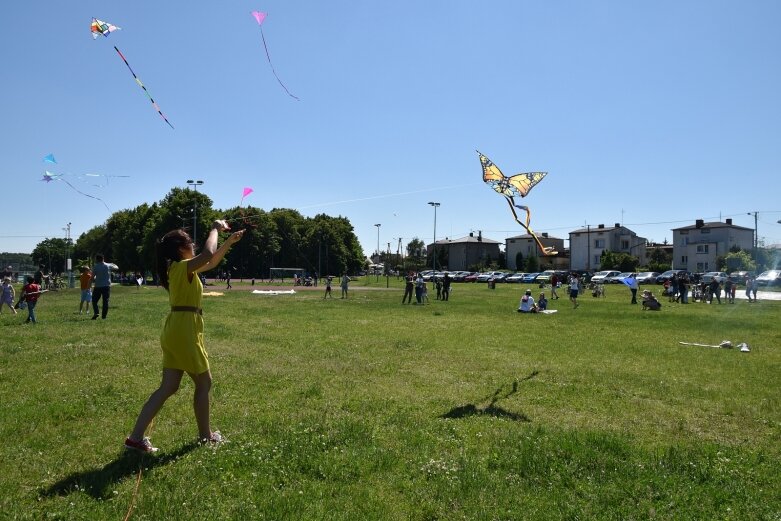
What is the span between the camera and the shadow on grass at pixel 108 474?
399cm

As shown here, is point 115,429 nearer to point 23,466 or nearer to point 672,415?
point 23,466

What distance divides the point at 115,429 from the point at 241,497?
2.28 meters

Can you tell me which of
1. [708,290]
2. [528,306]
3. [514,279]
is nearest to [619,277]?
[514,279]

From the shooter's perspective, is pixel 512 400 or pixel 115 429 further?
pixel 512 400

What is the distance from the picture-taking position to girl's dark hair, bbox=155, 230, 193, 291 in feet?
16.2

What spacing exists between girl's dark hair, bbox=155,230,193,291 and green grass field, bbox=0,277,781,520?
1.70m

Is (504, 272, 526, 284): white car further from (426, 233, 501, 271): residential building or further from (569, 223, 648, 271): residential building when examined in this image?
(426, 233, 501, 271): residential building

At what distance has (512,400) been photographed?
7.33 meters

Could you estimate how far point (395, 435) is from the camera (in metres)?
5.51

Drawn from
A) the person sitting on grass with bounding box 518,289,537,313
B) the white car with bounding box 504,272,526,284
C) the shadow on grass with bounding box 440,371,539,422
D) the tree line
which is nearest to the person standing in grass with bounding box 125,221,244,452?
the shadow on grass with bounding box 440,371,539,422

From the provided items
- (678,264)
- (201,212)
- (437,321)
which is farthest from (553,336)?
(678,264)

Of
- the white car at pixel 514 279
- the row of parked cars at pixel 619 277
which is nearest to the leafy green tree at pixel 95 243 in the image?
the row of parked cars at pixel 619 277

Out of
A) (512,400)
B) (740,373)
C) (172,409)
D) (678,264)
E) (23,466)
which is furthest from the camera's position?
(678,264)

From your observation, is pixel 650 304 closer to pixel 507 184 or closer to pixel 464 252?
pixel 507 184
